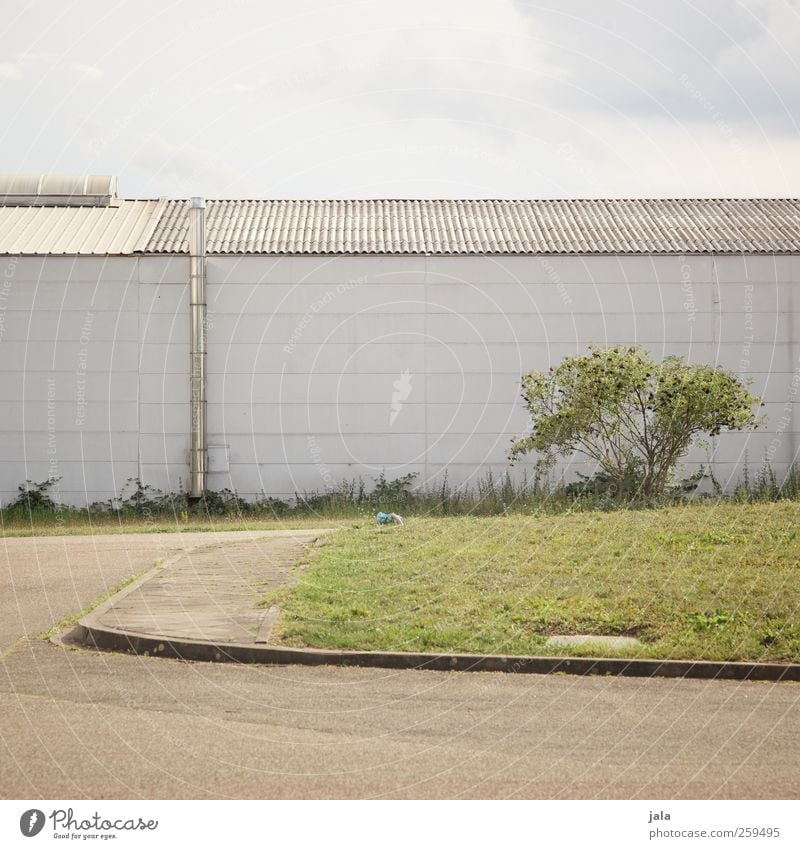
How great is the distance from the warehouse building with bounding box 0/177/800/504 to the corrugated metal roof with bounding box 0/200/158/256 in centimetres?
16

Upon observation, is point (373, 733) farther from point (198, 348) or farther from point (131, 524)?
point (198, 348)

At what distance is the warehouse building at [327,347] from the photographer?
24.8m

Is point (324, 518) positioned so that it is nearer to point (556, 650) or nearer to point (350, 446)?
point (350, 446)

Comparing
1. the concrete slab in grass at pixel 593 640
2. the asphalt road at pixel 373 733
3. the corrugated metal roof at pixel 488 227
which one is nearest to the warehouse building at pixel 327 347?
the corrugated metal roof at pixel 488 227

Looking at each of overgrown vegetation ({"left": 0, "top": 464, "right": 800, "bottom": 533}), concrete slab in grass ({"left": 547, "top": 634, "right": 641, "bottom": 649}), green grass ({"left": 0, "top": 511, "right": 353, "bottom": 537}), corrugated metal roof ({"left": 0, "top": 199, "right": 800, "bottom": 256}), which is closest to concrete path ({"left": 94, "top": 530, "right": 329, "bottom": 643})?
concrete slab in grass ({"left": 547, "top": 634, "right": 641, "bottom": 649})

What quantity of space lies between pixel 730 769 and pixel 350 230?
22.2 meters

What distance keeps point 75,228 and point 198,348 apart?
491 centimetres

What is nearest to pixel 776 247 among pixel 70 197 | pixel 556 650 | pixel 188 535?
pixel 188 535

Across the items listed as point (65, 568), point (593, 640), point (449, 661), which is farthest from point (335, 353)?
point (449, 661)

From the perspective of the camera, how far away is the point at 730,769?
6203 millimetres

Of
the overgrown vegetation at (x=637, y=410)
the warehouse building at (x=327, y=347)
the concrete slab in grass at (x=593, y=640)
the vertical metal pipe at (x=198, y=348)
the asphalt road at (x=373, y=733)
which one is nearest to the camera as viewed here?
the asphalt road at (x=373, y=733)

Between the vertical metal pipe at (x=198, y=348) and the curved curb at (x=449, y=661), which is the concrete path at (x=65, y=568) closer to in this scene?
the curved curb at (x=449, y=661)

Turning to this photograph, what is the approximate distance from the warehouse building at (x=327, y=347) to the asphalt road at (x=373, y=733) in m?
15.4

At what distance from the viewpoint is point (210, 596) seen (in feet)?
38.8
